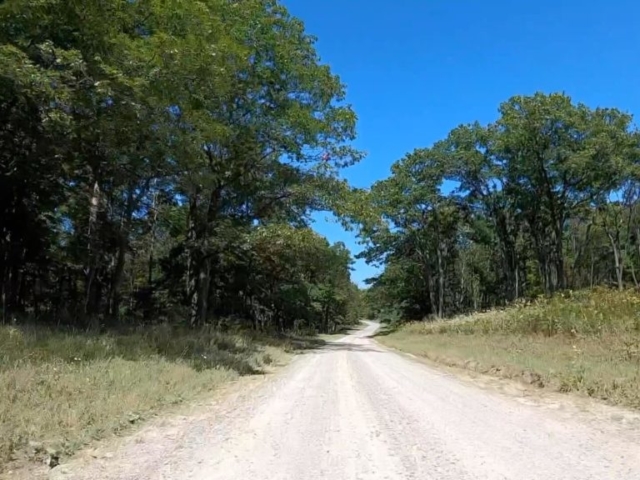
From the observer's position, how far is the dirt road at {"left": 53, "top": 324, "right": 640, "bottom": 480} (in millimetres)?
4918

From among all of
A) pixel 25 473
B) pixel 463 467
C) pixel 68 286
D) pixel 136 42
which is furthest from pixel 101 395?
pixel 68 286

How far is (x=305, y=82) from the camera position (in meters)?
22.1

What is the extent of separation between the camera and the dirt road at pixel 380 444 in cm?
492

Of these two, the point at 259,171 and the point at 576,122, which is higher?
the point at 576,122

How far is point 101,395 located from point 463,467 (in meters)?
5.34

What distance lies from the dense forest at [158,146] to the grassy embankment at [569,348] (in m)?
8.60

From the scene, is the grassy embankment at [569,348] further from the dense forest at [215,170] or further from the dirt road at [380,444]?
the dense forest at [215,170]

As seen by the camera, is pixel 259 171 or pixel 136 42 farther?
pixel 259 171

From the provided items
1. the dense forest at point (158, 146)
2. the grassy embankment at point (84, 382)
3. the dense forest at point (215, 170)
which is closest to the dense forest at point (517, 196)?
the dense forest at point (215, 170)

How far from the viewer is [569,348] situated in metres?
14.3

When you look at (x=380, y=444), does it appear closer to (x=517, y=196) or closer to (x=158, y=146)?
(x=158, y=146)

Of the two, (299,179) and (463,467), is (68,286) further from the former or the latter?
(463,467)

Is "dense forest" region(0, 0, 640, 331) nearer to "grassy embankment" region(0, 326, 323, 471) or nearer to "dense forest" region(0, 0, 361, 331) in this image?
"dense forest" region(0, 0, 361, 331)

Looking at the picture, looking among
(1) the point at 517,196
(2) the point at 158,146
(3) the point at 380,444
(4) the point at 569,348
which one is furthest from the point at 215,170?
(1) the point at 517,196
